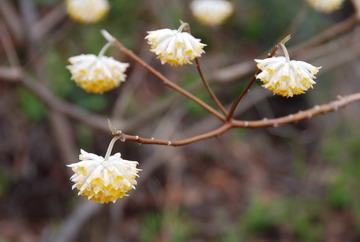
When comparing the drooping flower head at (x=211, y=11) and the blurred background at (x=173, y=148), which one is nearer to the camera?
the drooping flower head at (x=211, y=11)

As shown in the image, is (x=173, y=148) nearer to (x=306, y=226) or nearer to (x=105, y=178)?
(x=306, y=226)

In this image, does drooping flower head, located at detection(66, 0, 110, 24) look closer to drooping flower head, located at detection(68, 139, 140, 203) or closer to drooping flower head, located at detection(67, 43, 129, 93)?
drooping flower head, located at detection(67, 43, 129, 93)

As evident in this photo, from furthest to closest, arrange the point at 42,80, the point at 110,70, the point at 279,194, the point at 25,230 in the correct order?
the point at 279,194 → the point at 25,230 → the point at 42,80 → the point at 110,70

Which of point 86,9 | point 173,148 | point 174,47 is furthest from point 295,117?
point 173,148

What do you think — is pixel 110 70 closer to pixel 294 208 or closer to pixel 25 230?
pixel 25 230

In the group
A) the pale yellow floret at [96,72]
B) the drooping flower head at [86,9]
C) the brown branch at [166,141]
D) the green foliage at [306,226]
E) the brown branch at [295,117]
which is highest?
the drooping flower head at [86,9]

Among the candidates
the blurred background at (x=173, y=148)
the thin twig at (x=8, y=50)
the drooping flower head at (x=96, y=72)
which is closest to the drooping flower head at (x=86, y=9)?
the thin twig at (x=8, y=50)

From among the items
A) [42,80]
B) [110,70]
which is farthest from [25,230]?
[110,70]

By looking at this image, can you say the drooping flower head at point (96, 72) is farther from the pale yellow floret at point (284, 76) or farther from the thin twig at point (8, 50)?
the thin twig at point (8, 50)
